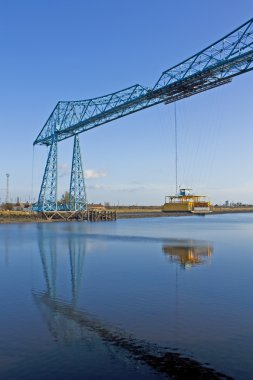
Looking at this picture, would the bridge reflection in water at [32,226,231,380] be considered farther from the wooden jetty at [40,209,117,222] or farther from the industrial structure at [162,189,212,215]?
the wooden jetty at [40,209,117,222]

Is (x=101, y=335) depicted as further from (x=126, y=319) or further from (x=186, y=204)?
(x=186, y=204)

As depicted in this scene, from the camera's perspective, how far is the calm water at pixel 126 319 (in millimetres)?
7422

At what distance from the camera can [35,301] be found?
12352mm

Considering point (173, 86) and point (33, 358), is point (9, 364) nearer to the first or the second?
point (33, 358)

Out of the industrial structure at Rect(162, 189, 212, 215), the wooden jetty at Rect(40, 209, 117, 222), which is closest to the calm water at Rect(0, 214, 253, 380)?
the industrial structure at Rect(162, 189, 212, 215)

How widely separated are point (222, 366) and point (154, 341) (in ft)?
5.46

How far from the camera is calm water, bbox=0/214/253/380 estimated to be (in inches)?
292

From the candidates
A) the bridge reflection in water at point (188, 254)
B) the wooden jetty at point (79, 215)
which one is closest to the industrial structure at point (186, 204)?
the bridge reflection in water at point (188, 254)

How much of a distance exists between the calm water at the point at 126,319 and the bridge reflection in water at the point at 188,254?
1.03 ft

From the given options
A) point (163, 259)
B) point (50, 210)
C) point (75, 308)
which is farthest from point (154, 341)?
point (50, 210)

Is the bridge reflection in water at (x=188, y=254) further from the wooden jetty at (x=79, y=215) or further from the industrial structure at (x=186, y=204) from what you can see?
the wooden jetty at (x=79, y=215)

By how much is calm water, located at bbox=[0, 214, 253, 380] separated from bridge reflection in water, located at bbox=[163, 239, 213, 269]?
31cm

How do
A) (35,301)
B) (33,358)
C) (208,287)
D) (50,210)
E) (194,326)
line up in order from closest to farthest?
(33,358)
(194,326)
(35,301)
(208,287)
(50,210)

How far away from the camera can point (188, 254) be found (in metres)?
23.2
